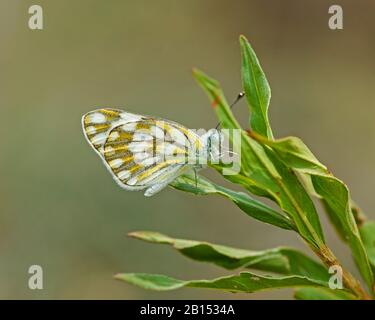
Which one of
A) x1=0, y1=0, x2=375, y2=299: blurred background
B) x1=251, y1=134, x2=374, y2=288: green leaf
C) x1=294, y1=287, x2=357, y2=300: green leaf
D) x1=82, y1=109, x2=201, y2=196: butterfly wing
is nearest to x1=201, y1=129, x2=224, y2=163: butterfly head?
x1=82, y1=109, x2=201, y2=196: butterfly wing

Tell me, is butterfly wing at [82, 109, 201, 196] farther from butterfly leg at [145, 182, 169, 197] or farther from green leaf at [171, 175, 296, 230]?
green leaf at [171, 175, 296, 230]

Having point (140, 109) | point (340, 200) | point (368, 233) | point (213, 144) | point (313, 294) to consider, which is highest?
point (140, 109)

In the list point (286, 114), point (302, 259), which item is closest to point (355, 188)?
point (286, 114)

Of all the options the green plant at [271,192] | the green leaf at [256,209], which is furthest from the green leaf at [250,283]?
the green leaf at [256,209]

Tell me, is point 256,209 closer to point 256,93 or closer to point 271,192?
point 271,192

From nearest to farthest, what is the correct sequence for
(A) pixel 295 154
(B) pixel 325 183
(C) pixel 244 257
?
(A) pixel 295 154 → (B) pixel 325 183 → (C) pixel 244 257

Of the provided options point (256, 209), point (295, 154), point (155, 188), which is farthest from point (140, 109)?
point (295, 154)
